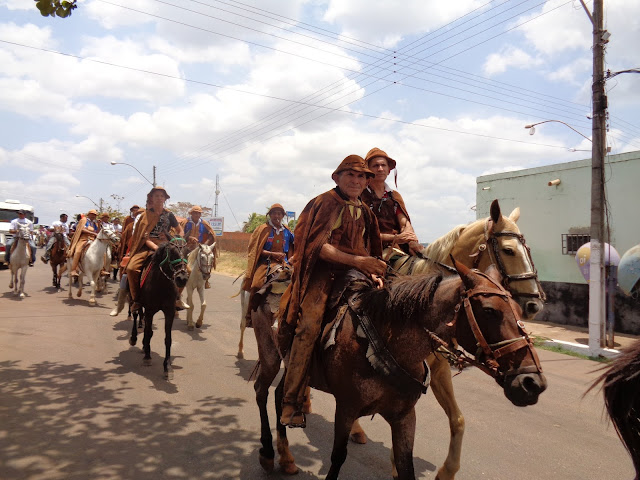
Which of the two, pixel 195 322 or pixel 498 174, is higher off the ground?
pixel 498 174

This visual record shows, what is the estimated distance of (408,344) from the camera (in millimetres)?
2844

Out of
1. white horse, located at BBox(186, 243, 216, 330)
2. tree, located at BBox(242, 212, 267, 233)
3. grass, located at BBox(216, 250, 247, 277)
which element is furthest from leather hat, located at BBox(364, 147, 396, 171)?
tree, located at BBox(242, 212, 267, 233)

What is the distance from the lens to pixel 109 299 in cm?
1356

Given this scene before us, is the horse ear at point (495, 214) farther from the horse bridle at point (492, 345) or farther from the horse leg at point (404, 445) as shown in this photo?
the horse leg at point (404, 445)

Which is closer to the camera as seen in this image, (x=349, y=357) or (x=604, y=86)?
(x=349, y=357)

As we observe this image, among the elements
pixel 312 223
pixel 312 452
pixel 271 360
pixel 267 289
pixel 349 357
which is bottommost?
pixel 312 452

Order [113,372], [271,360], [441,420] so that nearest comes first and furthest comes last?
[271,360]
[441,420]
[113,372]

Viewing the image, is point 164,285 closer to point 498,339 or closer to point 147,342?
point 147,342

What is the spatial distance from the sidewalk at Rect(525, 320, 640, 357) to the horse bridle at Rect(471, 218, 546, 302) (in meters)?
6.07

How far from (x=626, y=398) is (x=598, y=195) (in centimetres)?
905

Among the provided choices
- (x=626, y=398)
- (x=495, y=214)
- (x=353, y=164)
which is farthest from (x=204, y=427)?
(x=626, y=398)

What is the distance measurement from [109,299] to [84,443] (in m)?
10.3

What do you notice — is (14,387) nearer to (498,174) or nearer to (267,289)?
(267,289)

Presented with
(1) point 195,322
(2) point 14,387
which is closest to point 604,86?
(1) point 195,322
